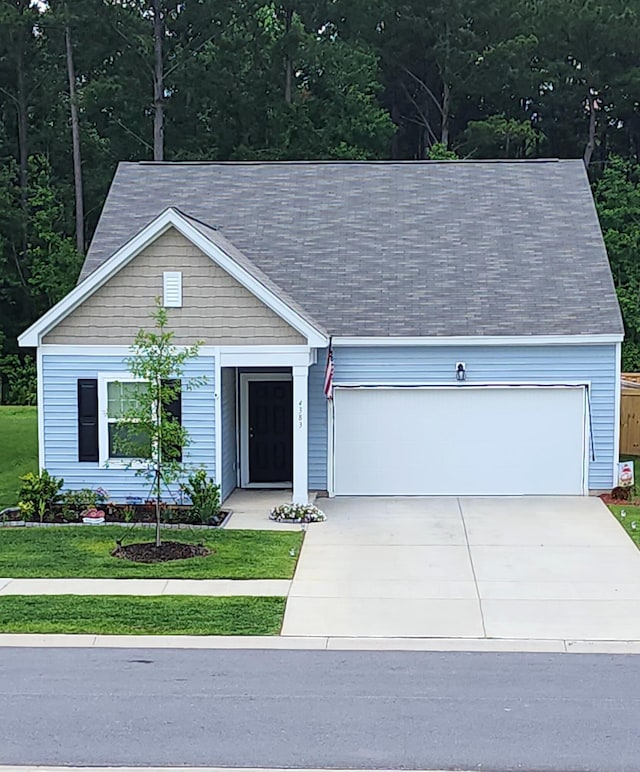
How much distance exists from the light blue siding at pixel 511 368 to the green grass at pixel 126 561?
414 cm

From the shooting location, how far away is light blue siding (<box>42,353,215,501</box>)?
16578 millimetres

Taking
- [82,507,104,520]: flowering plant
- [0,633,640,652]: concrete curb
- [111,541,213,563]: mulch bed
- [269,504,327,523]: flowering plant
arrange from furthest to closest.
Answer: [269,504,327,523]: flowering plant < [82,507,104,520]: flowering plant < [111,541,213,563]: mulch bed < [0,633,640,652]: concrete curb

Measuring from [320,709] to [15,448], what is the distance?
17093mm

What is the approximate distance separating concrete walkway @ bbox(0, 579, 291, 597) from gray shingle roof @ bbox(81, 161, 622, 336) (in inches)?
278

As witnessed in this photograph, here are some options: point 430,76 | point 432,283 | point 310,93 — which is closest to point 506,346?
point 432,283

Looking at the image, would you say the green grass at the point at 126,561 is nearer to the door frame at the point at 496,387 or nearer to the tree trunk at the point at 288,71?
the door frame at the point at 496,387

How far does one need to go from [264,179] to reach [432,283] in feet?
18.3

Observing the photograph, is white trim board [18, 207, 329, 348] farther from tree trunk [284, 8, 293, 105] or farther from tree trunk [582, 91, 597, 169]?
tree trunk [582, 91, 597, 169]

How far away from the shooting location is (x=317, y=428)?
18156 mm

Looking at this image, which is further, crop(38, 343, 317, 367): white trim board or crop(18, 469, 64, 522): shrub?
crop(38, 343, 317, 367): white trim board

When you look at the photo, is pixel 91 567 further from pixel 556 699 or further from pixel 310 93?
pixel 310 93

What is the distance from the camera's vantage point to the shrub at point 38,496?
1591 centimetres

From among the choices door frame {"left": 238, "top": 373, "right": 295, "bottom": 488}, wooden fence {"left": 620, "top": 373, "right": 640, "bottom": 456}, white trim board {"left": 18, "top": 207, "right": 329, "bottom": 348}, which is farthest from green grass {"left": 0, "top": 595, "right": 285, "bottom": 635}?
wooden fence {"left": 620, "top": 373, "right": 640, "bottom": 456}

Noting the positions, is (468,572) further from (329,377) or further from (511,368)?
(511,368)
